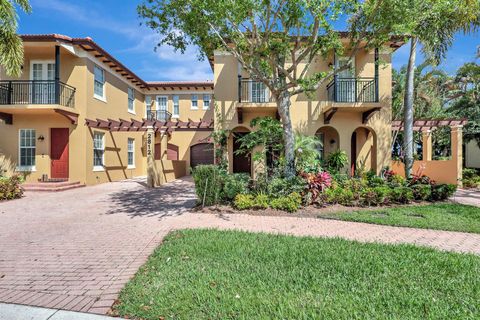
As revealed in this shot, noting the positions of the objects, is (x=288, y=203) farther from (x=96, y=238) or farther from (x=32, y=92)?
(x=32, y=92)

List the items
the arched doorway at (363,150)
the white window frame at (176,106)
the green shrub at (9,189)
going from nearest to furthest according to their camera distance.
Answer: the green shrub at (9,189) < the arched doorway at (363,150) < the white window frame at (176,106)

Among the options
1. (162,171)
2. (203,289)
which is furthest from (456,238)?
(162,171)

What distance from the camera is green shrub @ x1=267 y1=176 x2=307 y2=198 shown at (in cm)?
878

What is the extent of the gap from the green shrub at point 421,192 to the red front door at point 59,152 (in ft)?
52.6

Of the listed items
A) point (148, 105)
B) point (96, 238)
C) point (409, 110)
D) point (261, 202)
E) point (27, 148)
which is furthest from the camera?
point (148, 105)

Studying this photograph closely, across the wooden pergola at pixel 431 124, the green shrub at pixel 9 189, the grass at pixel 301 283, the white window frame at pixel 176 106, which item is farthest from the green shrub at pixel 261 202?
the white window frame at pixel 176 106

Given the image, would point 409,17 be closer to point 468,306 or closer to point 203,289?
point 468,306

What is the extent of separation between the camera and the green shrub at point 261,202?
27.7ft

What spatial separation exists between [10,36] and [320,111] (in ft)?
42.8

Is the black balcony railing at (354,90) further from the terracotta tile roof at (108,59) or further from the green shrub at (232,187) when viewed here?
the terracotta tile roof at (108,59)

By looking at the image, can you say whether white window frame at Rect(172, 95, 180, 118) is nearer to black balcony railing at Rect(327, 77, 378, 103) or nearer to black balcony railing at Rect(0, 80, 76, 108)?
black balcony railing at Rect(0, 80, 76, 108)

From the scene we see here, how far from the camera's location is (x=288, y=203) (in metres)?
Answer: 8.29

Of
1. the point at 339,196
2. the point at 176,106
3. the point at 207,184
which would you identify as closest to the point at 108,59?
the point at 176,106

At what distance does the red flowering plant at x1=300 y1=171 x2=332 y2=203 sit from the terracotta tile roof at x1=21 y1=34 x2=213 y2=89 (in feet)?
42.1
